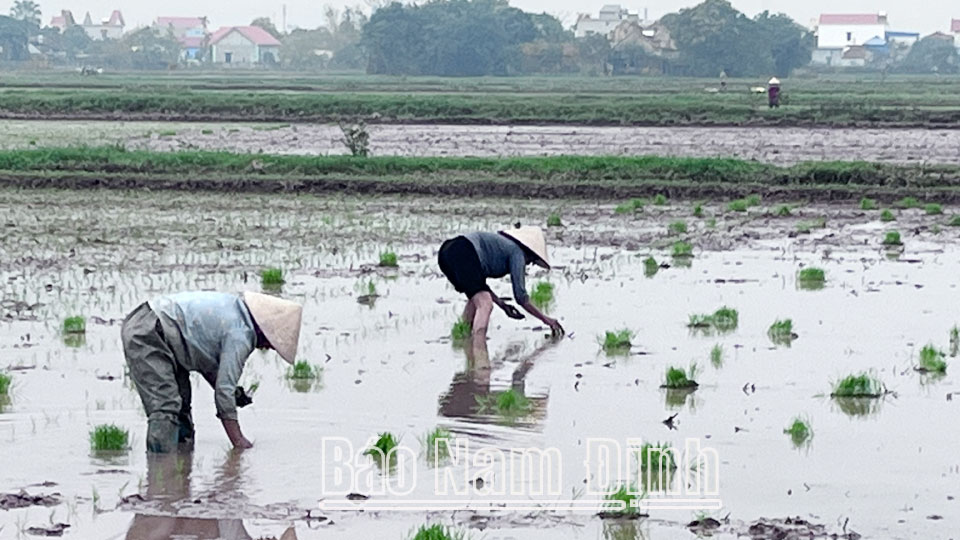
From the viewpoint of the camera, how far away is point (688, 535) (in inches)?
234

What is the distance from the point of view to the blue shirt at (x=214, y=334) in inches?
266

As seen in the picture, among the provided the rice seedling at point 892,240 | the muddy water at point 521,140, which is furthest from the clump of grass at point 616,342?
the muddy water at point 521,140

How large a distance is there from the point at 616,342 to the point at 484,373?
1140mm

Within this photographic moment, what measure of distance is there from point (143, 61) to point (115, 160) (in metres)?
95.5

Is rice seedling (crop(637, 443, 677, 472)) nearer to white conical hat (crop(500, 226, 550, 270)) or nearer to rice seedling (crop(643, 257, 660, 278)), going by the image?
white conical hat (crop(500, 226, 550, 270))

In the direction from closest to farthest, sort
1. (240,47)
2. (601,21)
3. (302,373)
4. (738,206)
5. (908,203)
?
(302,373) → (738,206) → (908,203) → (240,47) → (601,21)

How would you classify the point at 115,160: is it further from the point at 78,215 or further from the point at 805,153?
the point at 805,153

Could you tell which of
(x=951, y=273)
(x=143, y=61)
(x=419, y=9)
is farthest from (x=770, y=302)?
(x=143, y=61)

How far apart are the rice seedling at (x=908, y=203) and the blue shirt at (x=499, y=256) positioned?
10798mm

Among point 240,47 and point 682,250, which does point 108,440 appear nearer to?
point 682,250

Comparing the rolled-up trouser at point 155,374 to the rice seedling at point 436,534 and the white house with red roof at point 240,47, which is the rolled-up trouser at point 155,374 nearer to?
the rice seedling at point 436,534

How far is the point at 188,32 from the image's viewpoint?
159375 millimetres

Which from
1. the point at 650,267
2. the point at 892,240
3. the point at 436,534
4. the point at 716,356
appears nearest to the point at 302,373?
the point at 716,356

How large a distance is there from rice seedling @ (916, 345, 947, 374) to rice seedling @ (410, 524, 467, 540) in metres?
4.40
